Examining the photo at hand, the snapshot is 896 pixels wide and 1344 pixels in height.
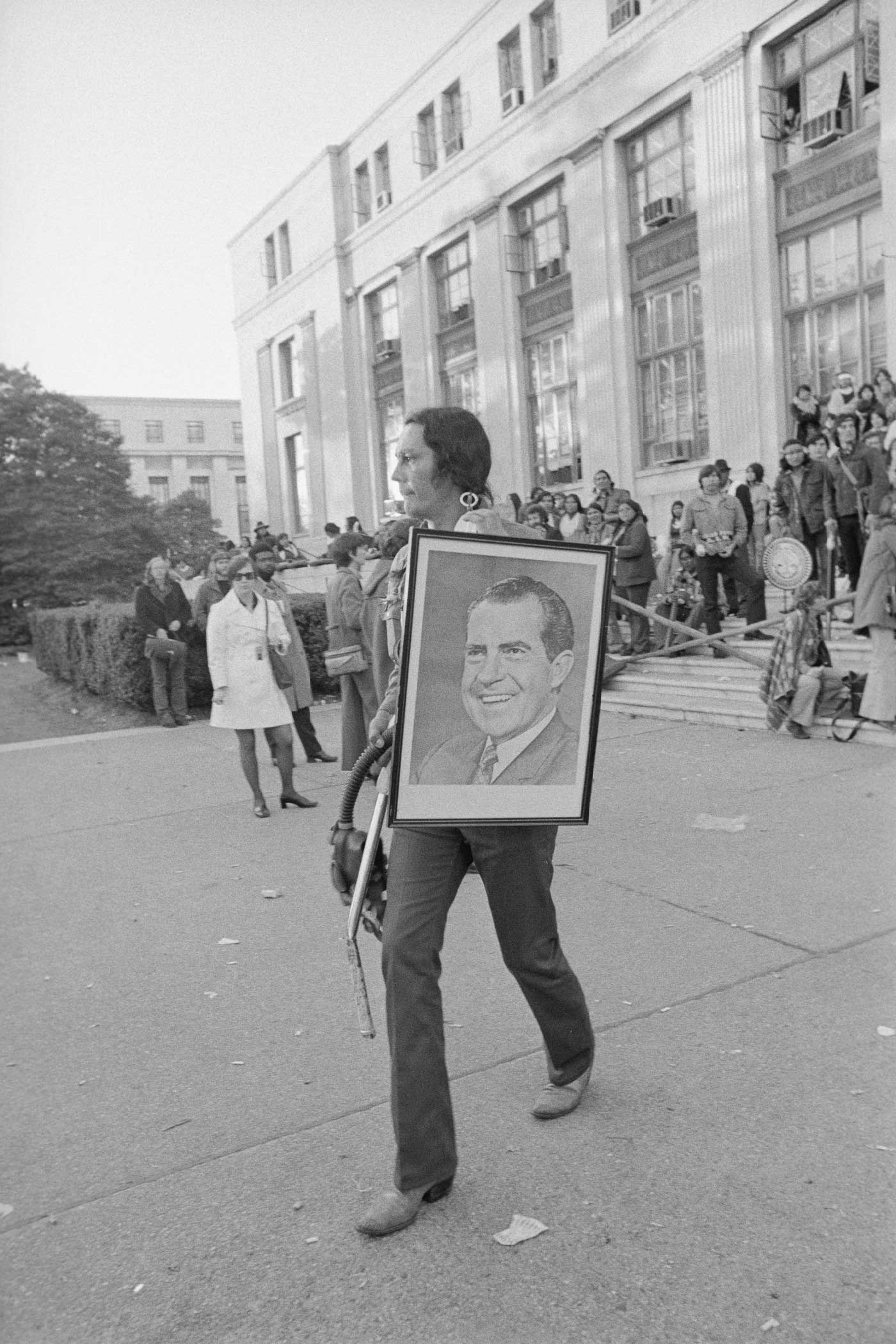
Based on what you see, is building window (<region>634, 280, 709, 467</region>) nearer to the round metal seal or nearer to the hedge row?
the hedge row

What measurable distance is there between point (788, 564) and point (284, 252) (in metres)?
31.1

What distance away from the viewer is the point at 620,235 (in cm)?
2220

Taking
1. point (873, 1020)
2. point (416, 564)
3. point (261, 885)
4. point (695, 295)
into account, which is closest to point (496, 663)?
point (416, 564)

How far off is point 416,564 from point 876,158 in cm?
1728

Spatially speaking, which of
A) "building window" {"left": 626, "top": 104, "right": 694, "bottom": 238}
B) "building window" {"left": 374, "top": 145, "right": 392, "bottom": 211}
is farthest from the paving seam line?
"building window" {"left": 374, "top": 145, "right": 392, "bottom": 211}

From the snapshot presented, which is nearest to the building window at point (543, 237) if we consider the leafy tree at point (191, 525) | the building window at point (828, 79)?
the building window at point (828, 79)

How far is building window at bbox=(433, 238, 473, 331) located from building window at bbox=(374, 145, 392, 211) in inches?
145

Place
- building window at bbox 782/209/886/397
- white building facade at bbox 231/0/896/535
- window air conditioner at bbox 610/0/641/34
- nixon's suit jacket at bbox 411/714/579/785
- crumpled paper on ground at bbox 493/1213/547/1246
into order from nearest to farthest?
crumpled paper on ground at bbox 493/1213/547/1246
nixon's suit jacket at bbox 411/714/579/785
building window at bbox 782/209/886/397
white building facade at bbox 231/0/896/535
window air conditioner at bbox 610/0/641/34

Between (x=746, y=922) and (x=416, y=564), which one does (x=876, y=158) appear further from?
(x=416, y=564)

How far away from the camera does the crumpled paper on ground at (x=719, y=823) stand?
660 centimetres

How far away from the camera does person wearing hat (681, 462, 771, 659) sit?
481 inches

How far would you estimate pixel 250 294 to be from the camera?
40781 mm

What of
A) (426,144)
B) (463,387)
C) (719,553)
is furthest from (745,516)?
(426,144)

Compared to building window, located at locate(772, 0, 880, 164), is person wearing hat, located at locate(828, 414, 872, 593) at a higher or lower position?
lower
